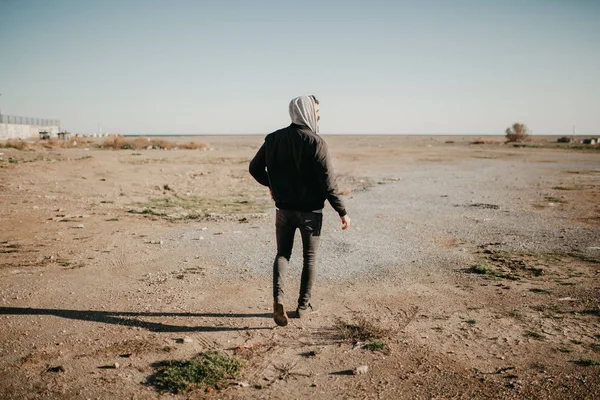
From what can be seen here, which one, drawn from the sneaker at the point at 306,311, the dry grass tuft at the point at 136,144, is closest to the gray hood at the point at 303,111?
the sneaker at the point at 306,311

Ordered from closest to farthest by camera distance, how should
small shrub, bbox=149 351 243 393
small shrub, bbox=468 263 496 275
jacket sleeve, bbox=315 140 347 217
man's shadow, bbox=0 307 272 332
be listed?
small shrub, bbox=149 351 243 393 → jacket sleeve, bbox=315 140 347 217 → man's shadow, bbox=0 307 272 332 → small shrub, bbox=468 263 496 275

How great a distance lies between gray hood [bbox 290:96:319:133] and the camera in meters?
3.79

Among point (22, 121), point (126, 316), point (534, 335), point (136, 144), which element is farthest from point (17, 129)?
point (534, 335)

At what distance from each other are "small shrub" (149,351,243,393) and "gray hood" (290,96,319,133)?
221cm

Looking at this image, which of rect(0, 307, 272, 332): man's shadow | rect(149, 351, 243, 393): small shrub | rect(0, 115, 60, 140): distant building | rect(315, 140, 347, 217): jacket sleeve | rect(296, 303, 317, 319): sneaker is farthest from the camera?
rect(0, 115, 60, 140): distant building

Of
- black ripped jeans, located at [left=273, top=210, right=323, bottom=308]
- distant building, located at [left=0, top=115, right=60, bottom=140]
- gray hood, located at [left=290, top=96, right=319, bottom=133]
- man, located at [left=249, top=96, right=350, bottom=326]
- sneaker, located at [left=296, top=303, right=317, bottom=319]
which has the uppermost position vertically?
distant building, located at [left=0, top=115, right=60, bottom=140]

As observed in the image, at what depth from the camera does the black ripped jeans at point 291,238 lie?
3.85 m

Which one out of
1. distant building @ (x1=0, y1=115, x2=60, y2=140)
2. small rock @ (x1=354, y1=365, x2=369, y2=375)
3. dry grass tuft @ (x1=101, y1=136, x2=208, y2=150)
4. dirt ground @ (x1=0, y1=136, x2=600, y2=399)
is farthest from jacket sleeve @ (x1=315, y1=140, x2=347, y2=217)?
distant building @ (x1=0, y1=115, x2=60, y2=140)

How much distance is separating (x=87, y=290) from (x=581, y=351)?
526cm

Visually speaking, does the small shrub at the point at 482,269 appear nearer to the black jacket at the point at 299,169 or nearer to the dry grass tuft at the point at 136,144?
the black jacket at the point at 299,169

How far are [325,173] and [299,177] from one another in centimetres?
25

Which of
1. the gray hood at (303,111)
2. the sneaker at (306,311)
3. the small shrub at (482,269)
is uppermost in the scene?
the gray hood at (303,111)

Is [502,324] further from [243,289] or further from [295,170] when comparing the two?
[243,289]

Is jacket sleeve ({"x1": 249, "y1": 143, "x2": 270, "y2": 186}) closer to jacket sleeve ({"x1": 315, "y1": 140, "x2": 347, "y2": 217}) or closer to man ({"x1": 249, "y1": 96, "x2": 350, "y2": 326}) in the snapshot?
man ({"x1": 249, "y1": 96, "x2": 350, "y2": 326})
